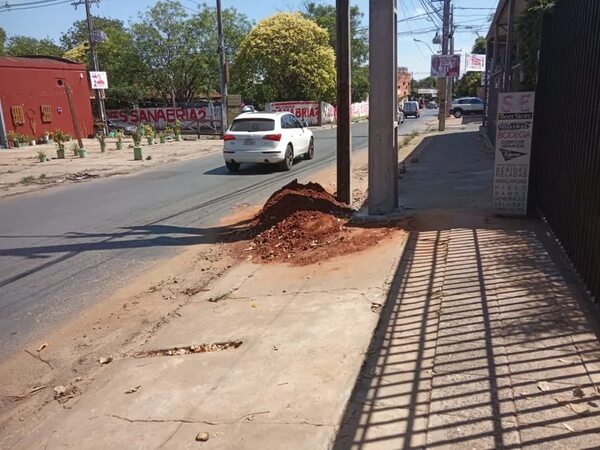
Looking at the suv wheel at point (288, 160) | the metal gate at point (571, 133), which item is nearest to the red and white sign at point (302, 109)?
the suv wheel at point (288, 160)

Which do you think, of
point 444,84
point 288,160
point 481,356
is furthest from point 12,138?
point 481,356

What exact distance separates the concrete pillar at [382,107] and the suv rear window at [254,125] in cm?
785

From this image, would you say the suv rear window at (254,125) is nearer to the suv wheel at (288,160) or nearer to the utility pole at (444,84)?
the suv wheel at (288,160)

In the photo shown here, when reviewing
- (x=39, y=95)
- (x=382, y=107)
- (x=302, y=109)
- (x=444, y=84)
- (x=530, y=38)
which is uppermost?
(x=530, y=38)

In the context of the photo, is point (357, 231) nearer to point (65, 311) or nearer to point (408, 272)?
point (408, 272)

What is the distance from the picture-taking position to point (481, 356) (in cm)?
369

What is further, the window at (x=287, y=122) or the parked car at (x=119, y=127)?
the parked car at (x=119, y=127)

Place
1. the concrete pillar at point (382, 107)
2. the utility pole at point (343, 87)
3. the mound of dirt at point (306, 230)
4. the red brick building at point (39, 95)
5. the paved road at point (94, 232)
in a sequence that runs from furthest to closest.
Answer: the red brick building at point (39, 95), the utility pole at point (343, 87), the concrete pillar at point (382, 107), the mound of dirt at point (306, 230), the paved road at point (94, 232)

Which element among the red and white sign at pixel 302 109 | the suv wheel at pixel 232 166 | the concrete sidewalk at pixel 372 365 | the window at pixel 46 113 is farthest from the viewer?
the red and white sign at pixel 302 109

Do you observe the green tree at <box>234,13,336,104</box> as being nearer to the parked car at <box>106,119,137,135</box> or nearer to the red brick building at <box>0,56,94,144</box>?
the parked car at <box>106,119,137,135</box>

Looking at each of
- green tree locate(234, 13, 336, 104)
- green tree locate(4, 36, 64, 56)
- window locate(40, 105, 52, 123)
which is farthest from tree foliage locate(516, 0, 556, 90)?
green tree locate(4, 36, 64, 56)

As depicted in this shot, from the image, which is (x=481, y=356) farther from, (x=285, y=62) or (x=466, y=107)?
(x=466, y=107)

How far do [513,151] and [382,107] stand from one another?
197 centimetres

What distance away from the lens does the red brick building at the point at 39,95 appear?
29359 millimetres
